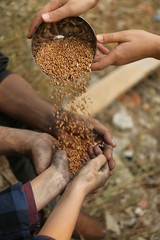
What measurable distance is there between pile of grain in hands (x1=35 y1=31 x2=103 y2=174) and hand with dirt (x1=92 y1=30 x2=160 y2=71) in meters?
0.09

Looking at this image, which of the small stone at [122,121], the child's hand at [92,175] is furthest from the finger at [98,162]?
the small stone at [122,121]

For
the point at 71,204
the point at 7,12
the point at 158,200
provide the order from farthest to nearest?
the point at 7,12 < the point at 158,200 < the point at 71,204

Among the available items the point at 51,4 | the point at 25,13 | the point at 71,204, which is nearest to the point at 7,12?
the point at 25,13

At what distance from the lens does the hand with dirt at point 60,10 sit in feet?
4.25

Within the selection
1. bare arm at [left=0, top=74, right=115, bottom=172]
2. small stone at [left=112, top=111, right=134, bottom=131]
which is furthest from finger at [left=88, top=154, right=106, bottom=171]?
small stone at [left=112, top=111, right=134, bottom=131]

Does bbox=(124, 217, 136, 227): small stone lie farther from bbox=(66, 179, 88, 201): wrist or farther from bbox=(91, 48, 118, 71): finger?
bbox=(91, 48, 118, 71): finger

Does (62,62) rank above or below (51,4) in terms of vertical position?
below

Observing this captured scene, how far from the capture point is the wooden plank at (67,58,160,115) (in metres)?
2.17

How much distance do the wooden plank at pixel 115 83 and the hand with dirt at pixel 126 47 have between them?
2.08 ft

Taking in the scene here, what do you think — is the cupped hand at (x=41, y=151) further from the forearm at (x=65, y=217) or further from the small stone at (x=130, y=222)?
the small stone at (x=130, y=222)

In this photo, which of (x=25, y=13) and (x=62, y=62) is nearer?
(x=62, y=62)

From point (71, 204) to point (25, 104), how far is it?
2.35 feet

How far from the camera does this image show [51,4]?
1.39m

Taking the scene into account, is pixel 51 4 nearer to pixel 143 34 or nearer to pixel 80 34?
pixel 80 34
